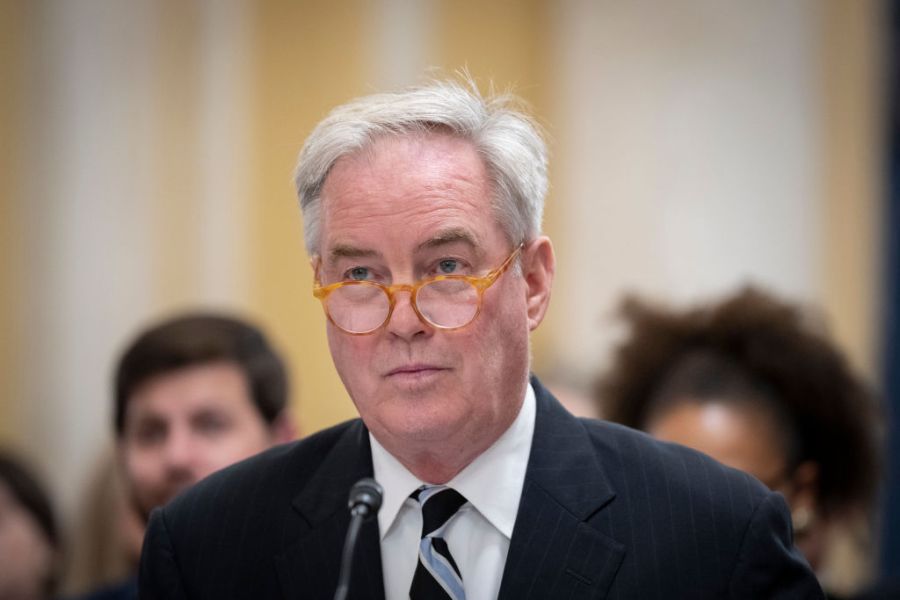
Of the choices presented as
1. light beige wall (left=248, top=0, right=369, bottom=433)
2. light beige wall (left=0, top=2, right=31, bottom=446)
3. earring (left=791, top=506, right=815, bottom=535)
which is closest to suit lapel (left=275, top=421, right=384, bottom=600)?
earring (left=791, top=506, right=815, bottom=535)

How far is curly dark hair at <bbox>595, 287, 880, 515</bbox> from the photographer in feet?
11.1

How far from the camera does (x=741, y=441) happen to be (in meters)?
3.25

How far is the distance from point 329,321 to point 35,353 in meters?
4.40

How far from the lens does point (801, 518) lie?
3.34 meters

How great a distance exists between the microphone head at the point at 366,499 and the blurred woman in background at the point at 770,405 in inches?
56.3

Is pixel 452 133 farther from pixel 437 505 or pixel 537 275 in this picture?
pixel 437 505

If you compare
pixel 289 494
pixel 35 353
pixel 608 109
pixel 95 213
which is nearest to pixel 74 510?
pixel 35 353

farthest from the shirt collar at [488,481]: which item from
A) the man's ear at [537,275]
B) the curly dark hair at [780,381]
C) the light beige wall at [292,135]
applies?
the light beige wall at [292,135]

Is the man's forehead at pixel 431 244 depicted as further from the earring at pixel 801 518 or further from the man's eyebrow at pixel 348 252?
the earring at pixel 801 518

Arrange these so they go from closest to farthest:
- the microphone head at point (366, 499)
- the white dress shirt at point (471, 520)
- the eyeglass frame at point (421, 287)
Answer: the microphone head at point (366, 499) → the eyeglass frame at point (421, 287) → the white dress shirt at point (471, 520)

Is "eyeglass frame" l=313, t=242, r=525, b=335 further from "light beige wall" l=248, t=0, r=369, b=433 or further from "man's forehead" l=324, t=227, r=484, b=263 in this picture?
"light beige wall" l=248, t=0, r=369, b=433

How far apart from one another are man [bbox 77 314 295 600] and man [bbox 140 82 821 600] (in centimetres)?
99

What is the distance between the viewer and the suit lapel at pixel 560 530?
215cm

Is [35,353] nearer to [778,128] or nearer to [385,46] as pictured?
[385,46]
